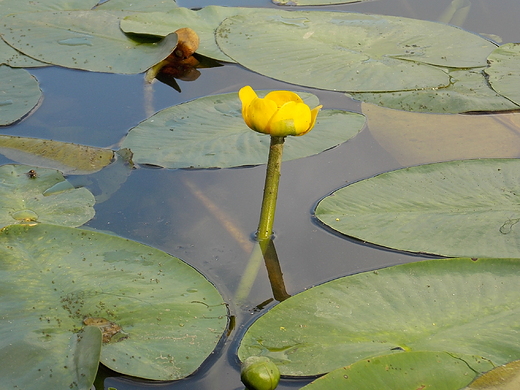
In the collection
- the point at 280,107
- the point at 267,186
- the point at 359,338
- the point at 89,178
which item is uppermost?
the point at 280,107

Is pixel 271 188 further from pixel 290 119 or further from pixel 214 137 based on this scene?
pixel 214 137

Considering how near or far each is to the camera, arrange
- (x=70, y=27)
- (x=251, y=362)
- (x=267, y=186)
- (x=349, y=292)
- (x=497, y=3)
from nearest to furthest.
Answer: (x=251, y=362) → (x=349, y=292) → (x=267, y=186) → (x=70, y=27) → (x=497, y=3)

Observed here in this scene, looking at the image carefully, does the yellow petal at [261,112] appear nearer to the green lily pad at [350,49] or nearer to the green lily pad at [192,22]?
the green lily pad at [350,49]

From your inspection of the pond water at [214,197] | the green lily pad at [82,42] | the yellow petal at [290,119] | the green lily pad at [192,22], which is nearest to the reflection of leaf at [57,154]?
the pond water at [214,197]

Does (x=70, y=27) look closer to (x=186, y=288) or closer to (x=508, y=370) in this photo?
→ (x=186, y=288)

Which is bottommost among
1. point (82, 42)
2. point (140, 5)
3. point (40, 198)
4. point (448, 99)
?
point (40, 198)

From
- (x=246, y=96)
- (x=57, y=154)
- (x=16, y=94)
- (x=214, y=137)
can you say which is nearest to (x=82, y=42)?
(x=16, y=94)

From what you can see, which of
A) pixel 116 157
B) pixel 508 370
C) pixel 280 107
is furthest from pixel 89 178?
pixel 508 370

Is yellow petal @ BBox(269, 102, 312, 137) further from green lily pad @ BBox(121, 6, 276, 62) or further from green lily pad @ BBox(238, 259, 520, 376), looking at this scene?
green lily pad @ BBox(121, 6, 276, 62)
